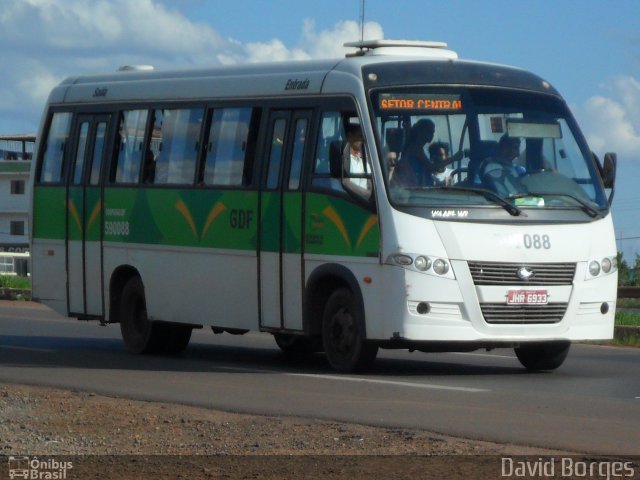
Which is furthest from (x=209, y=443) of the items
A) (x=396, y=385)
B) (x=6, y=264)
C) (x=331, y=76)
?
(x=6, y=264)

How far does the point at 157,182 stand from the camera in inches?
728

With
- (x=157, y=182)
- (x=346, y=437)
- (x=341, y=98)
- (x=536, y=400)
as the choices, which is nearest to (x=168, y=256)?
(x=157, y=182)

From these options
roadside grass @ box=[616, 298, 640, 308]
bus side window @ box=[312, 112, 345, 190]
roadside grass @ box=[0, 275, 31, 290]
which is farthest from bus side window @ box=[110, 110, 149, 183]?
roadside grass @ box=[616, 298, 640, 308]

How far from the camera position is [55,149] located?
66.5ft

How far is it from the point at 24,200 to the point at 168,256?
92080 millimetres

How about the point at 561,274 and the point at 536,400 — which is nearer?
the point at 536,400

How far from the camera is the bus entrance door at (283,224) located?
53.2ft

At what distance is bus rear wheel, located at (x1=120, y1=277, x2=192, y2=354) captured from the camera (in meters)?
19.0

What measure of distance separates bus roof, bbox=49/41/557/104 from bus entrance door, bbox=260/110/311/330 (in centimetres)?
39

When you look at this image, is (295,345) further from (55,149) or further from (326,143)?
(55,149)

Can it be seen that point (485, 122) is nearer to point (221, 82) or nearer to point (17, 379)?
point (221, 82)

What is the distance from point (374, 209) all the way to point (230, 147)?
2.76 metres

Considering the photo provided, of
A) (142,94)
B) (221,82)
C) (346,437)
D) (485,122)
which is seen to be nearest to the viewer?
(346,437)

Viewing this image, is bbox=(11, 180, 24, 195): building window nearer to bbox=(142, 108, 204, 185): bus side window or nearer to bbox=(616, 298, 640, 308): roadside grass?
bbox=(616, 298, 640, 308): roadside grass
